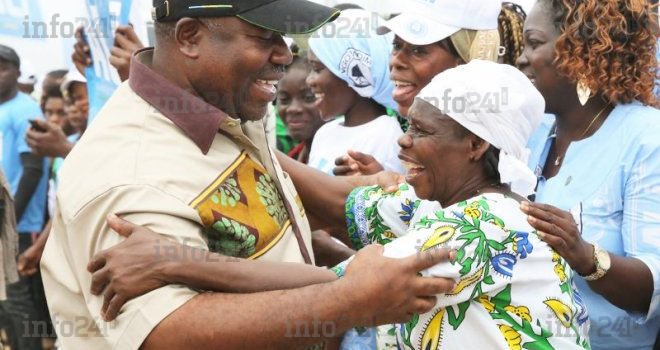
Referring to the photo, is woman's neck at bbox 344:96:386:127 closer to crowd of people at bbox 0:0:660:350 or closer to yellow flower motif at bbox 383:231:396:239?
crowd of people at bbox 0:0:660:350

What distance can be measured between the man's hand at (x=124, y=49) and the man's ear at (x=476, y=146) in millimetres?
1362

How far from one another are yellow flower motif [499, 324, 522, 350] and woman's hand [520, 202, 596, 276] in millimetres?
325

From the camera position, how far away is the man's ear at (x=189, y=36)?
274 centimetres

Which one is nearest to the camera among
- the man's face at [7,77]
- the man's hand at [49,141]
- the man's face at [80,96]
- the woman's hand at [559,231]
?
the woman's hand at [559,231]

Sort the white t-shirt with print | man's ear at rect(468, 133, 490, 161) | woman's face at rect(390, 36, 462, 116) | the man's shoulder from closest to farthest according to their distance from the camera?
1. man's ear at rect(468, 133, 490, 161)
2. woman's face at rect(390, 36, 462, 116)
3. the white t-shirt with print
4. the man's shoulder

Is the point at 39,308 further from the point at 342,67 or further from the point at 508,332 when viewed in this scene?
the point at 508,332

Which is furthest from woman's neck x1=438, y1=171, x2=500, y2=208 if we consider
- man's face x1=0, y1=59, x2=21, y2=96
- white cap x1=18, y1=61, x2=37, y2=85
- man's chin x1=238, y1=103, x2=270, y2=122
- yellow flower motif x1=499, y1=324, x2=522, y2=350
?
white cap x1=18, y1=61, x2=37, y2=85

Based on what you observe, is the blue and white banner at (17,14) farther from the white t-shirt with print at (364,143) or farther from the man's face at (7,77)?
the white t-shirt with print at (364,143)

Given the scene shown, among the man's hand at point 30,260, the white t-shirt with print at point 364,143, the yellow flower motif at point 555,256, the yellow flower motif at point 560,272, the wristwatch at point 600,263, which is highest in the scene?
the yellow flower motif at point 555,256

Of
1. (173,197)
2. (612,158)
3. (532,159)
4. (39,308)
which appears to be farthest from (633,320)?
(39,308)

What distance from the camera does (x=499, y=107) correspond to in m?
2.92

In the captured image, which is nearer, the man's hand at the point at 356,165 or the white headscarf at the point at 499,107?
the white headscarf at the point at 499,107

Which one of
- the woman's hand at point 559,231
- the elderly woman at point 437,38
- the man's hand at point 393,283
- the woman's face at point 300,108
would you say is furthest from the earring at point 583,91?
the woman's face at point 300,108

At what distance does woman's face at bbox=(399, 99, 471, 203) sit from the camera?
301cm
